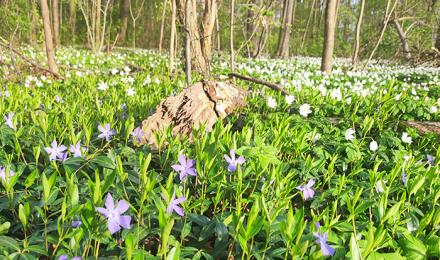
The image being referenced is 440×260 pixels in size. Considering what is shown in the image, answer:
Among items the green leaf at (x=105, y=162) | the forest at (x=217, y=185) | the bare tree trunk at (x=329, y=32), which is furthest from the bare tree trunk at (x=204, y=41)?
the green leaf at (x=105, y=162)

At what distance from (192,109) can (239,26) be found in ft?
22.0

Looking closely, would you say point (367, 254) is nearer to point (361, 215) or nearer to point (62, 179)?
point (361, 215)

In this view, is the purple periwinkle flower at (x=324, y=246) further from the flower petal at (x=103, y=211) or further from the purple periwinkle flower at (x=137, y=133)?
the purple periwinkle flower at (x=137, y=133)

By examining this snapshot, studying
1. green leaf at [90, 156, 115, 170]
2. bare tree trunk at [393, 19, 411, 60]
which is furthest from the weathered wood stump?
bare tree trunk at [393, 19, 411, 60]

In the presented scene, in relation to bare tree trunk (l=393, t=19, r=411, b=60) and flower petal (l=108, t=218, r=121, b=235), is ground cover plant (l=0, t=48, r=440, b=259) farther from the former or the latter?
bare tree trunk (l=393, t=19, r=411, b=60)

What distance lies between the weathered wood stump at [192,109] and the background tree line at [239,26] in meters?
2.18

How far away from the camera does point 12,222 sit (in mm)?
1510

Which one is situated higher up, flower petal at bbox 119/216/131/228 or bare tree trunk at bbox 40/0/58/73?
bare tree trunk at bbox 40/0/58/73

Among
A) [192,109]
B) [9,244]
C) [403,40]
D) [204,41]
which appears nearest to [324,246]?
[9,244]

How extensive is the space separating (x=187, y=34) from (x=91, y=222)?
3.72 metres

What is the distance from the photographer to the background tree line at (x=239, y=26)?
26.2 ft

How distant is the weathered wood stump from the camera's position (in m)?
2.79

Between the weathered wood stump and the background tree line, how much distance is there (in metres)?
2.18

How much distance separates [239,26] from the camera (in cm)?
914
